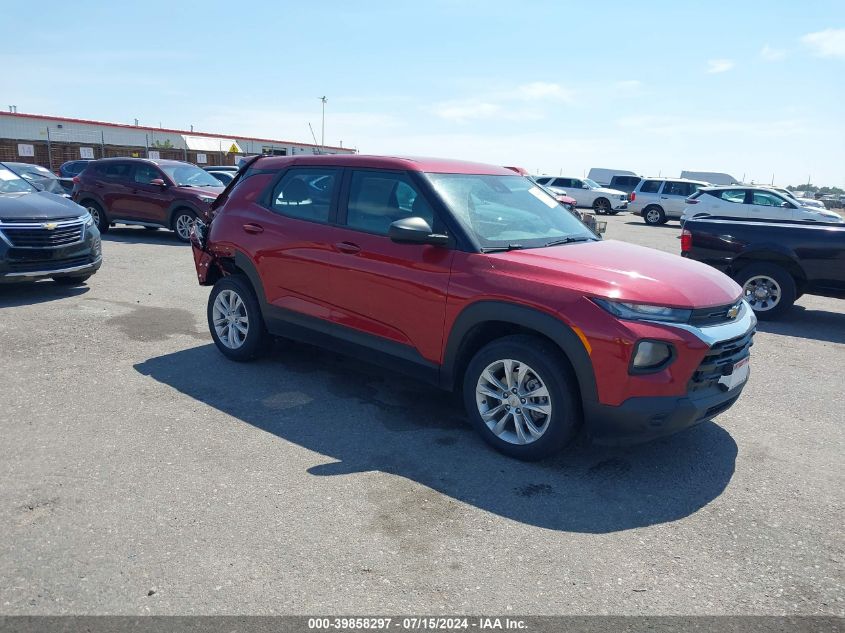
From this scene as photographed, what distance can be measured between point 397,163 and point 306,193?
0.94 meters

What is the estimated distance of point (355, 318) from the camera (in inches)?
188

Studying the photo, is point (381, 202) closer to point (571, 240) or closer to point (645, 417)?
point (571, 240)

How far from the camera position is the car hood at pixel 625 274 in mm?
3648

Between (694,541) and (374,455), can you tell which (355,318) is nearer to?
(374,455)

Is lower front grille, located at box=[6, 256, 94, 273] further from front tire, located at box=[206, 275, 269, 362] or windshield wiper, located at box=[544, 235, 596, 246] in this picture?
windshield wiper, located at box=[544, 235, 596, 246]

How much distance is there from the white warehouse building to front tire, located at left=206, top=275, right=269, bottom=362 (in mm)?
23995

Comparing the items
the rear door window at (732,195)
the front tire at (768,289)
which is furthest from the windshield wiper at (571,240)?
the rear door window at (732,195)

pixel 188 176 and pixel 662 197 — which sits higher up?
pixel 188 176

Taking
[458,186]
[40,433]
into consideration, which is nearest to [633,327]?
[458,186]

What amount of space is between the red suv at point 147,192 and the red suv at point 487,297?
346 inches

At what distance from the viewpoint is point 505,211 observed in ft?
15.4

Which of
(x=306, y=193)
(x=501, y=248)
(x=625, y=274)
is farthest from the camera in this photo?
(x=306, y=193)

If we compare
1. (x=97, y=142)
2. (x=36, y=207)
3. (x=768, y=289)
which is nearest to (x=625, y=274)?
(x=768, y=289)

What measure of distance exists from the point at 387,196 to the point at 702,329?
91.7 inches
